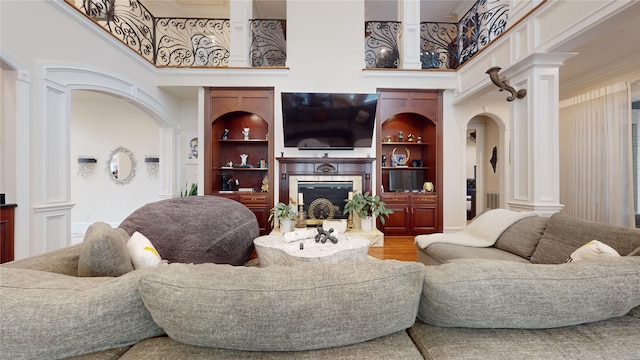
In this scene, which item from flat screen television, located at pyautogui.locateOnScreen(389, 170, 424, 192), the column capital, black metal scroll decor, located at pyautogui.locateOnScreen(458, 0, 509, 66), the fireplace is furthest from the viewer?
flat screen television, located at pyautogui.locateOnScreen(389, 170, 424, 192)

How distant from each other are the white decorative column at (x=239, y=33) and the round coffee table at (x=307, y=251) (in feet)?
12.7

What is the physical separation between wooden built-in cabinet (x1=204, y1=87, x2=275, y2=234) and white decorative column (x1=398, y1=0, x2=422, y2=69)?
8.99ft

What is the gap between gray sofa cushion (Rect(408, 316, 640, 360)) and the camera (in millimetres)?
711

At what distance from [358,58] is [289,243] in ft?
13.3

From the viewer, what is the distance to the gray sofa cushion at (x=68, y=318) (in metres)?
0.66

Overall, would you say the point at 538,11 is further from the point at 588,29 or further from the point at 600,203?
the point at 600,203

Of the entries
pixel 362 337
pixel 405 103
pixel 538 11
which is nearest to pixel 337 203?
pixel 405 103

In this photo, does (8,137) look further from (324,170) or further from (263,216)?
(324,170)

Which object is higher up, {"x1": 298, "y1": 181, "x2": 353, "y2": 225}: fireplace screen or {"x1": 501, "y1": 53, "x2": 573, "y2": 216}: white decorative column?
{"x1": 501, "y1": 53, "x2": 573, "y2": 216}: white decorative column

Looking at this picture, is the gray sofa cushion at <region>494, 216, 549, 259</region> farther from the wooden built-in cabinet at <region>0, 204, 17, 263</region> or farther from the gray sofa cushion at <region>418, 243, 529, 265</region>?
the wooden built-in cabinet at <region>0, 204, 17, 263</region>

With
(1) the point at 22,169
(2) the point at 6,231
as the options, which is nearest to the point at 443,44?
(1) the point at 22,169

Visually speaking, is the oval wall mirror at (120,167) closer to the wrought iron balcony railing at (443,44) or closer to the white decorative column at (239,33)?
the white decorative column at (239,33)

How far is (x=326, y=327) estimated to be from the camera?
0.69 m

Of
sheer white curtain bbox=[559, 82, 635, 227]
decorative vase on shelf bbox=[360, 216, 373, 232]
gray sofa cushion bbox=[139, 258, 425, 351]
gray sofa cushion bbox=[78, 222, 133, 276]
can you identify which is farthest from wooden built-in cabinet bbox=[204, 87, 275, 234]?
sheer white curtain bbox=[559, 82, 635, 227]
